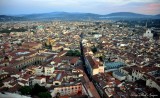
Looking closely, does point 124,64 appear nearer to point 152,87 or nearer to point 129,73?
Result: point 129,73

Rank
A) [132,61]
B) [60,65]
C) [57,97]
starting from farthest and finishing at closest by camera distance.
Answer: [132,61], [60,65], [57,97]

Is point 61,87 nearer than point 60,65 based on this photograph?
Yes

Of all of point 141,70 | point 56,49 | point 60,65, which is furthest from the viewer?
point 56,49

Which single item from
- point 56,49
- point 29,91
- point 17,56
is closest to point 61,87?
point 29,91

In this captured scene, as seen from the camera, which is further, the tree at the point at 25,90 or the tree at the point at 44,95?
the tree at the point at 25,90

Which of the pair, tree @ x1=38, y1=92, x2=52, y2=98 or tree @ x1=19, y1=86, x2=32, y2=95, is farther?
tree @ x1=19, y1=86, x2=32, y2=95

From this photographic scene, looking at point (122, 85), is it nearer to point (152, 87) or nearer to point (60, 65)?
point (152, 87)

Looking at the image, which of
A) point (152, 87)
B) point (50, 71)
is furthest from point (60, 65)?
point (152, 87)

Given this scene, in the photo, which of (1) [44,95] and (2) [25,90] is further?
(2) [25,90]

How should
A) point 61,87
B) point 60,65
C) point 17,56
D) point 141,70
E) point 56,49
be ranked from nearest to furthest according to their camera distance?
point 61,87 < point 141,70 < point 60,65 < point 17,56 < point 56,49
